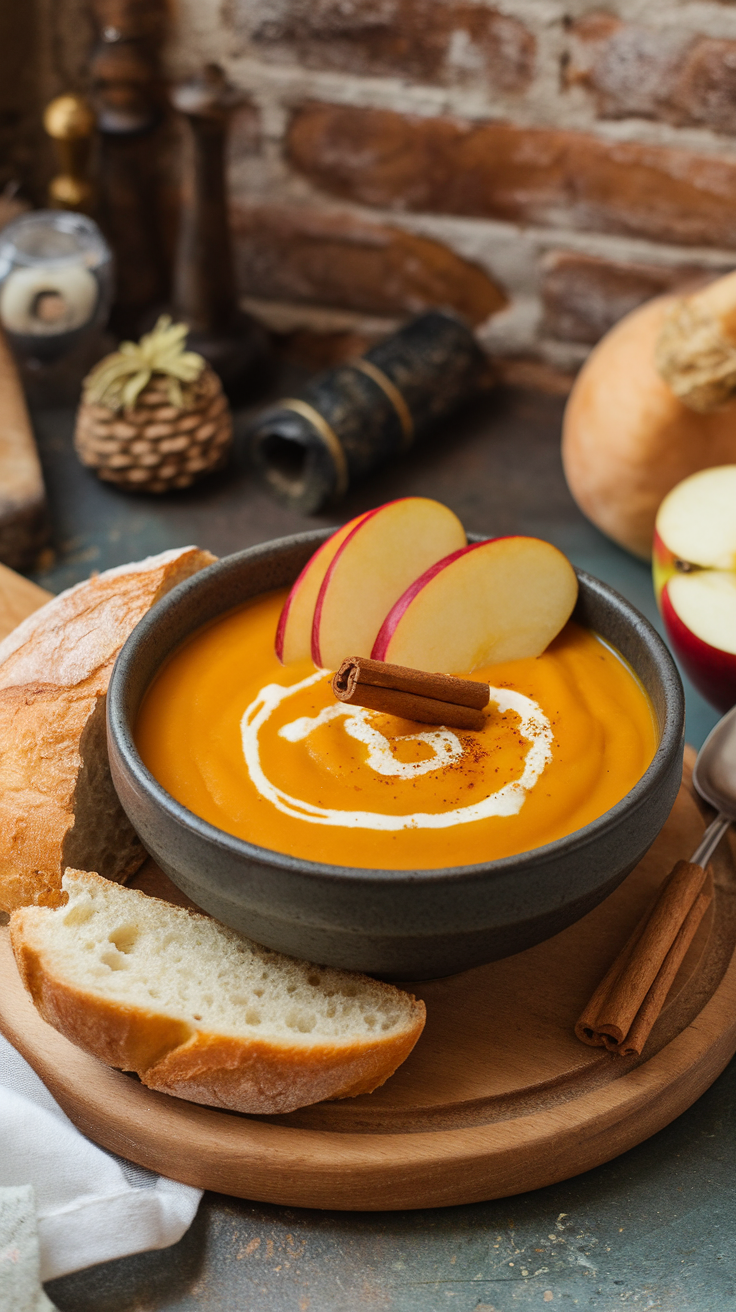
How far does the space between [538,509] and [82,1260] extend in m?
1.60

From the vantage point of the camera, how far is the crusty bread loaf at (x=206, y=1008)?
3.67ft

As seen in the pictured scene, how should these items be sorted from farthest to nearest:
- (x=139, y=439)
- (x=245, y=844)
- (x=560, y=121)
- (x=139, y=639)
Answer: (x=560, y=121) < (x=139, y=439) < (x=139, y=639) < (x=245, y=844)

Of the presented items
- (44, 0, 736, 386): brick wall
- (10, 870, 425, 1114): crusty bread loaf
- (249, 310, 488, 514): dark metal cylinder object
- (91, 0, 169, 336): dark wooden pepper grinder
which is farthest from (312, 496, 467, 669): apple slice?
(91, 0, 169, 336): dark wooden pepper grinder

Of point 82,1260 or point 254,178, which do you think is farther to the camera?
point 254,178

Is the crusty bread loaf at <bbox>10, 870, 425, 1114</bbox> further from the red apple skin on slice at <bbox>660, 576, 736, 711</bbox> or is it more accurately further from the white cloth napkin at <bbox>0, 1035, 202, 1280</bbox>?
the red apple skin on slice at <bbox>660, 576, 736, 711</bbox>

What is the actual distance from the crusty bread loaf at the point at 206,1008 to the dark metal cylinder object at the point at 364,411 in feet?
3.76

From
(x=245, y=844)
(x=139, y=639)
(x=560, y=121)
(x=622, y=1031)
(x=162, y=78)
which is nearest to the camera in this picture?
(x=245, y=844)

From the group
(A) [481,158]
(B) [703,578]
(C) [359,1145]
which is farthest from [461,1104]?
(A) [481,158]

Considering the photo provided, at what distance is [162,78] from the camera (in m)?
2.60

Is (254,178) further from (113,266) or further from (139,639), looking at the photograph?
(139,639)

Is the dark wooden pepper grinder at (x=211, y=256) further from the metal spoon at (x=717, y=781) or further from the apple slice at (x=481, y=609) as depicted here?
the metal spoon at (x=717, y=781)

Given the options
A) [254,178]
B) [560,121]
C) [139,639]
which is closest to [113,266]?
[254,178]

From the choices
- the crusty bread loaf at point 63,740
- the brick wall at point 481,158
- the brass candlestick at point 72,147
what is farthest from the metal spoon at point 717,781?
the brass candlestick at point 72,147

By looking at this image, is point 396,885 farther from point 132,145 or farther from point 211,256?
point 132,145
